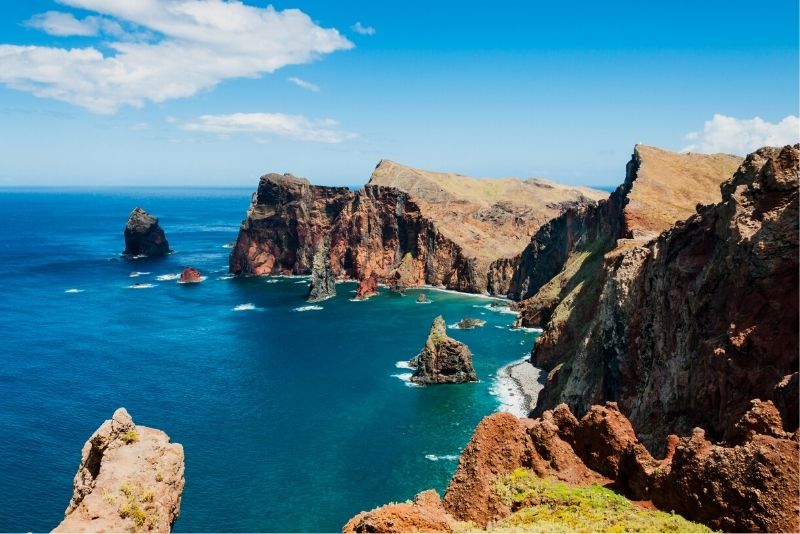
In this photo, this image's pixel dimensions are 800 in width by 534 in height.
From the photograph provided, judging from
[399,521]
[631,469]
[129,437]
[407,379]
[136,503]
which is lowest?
[407,379]

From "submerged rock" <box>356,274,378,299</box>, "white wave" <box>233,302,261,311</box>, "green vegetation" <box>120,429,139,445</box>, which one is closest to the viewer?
"green vegetation" <box>120,429,139,445</box>

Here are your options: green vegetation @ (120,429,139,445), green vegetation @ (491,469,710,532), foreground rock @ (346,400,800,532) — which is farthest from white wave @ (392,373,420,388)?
green vegetation @ (120,429,139,445)

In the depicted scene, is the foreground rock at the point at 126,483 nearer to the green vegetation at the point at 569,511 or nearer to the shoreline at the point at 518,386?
the green vegetation at the point at 569,511

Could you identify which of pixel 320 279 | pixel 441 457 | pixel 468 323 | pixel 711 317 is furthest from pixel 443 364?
pixel 320 279

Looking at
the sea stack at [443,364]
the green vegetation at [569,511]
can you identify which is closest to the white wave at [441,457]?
the sea stack at [443,364]

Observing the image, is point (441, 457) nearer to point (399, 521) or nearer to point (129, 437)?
point (399, 521)

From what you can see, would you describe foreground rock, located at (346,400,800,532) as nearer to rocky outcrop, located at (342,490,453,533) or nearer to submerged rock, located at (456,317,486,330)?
rocky outcrop, located at (342,490,453,533)

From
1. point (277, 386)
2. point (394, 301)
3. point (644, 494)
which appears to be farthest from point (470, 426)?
point (394, 301)
